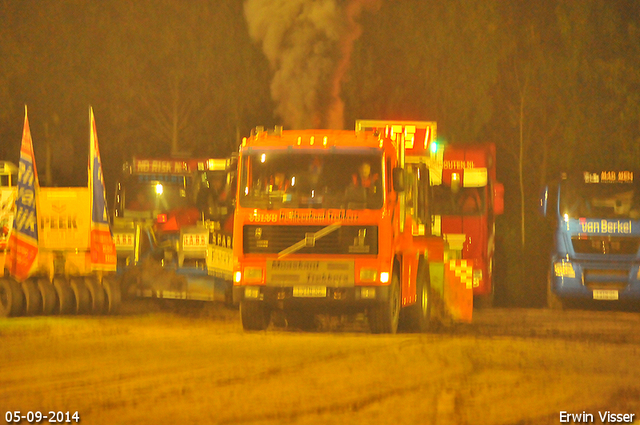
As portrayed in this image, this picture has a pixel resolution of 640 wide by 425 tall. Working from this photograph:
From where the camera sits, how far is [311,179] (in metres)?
14.9

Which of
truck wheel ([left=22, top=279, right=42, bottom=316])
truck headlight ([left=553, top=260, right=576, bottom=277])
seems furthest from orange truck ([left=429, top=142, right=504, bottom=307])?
truck wheel ([left=22, top=279, right=42, bottom=316])

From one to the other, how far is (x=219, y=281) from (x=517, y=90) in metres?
25.9

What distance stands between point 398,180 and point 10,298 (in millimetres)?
6856

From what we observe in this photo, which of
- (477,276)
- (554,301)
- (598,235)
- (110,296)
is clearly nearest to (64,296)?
(110,296)

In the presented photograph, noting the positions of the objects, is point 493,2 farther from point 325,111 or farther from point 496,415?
point 496,415

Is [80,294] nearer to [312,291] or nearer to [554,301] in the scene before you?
[312,291]

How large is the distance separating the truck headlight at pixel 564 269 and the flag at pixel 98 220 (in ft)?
31.8

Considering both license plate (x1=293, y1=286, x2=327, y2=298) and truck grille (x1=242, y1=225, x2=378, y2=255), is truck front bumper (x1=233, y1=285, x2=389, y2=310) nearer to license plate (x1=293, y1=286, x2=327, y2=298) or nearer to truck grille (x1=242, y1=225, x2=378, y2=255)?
license plate (x1=293, y1=286, x2=327, y2=298)

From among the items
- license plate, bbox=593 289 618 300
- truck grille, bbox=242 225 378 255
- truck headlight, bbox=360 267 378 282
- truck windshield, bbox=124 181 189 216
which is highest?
truck windshield, bbox=124 181 189 216

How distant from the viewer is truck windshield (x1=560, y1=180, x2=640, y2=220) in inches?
880

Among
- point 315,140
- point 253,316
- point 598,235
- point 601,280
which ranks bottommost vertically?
Answer: point 253,316

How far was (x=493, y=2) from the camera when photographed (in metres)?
39.2

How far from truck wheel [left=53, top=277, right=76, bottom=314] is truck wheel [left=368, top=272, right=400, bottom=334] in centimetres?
569

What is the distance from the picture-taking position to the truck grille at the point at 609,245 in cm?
2219
